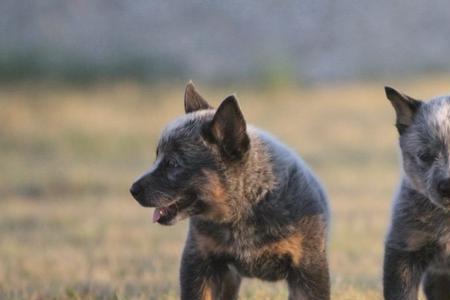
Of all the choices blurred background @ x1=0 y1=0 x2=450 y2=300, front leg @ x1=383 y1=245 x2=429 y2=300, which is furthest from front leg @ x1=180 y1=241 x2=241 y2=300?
blurred background @ x1=0 y1=0 x2=450 y2=300

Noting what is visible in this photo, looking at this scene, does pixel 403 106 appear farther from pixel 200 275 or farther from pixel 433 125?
pixel 200 275

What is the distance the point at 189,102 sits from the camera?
8.88 m

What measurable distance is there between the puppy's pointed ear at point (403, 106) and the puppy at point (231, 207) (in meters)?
0.95

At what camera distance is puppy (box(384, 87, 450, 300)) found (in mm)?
8062

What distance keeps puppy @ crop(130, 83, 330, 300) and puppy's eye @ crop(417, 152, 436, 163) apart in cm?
85

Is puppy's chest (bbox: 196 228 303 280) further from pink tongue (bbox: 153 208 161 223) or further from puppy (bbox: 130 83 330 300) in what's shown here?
pink tongue (bbox: 153 208 161 223)

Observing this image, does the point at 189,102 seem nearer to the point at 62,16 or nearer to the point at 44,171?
the point at 44,171

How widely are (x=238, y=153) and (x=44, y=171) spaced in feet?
46.3

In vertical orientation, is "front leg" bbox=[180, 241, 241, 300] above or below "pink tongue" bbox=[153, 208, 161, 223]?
below

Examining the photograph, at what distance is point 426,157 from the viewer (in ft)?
26.8

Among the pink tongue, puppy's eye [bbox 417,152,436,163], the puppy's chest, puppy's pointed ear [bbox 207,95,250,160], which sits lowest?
the puppy's chest

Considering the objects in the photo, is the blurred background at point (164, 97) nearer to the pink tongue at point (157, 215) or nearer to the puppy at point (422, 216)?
the puppy at point (422, 216)

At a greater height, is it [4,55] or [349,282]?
[4,55]

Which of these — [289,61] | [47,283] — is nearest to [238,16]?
[289,61]
